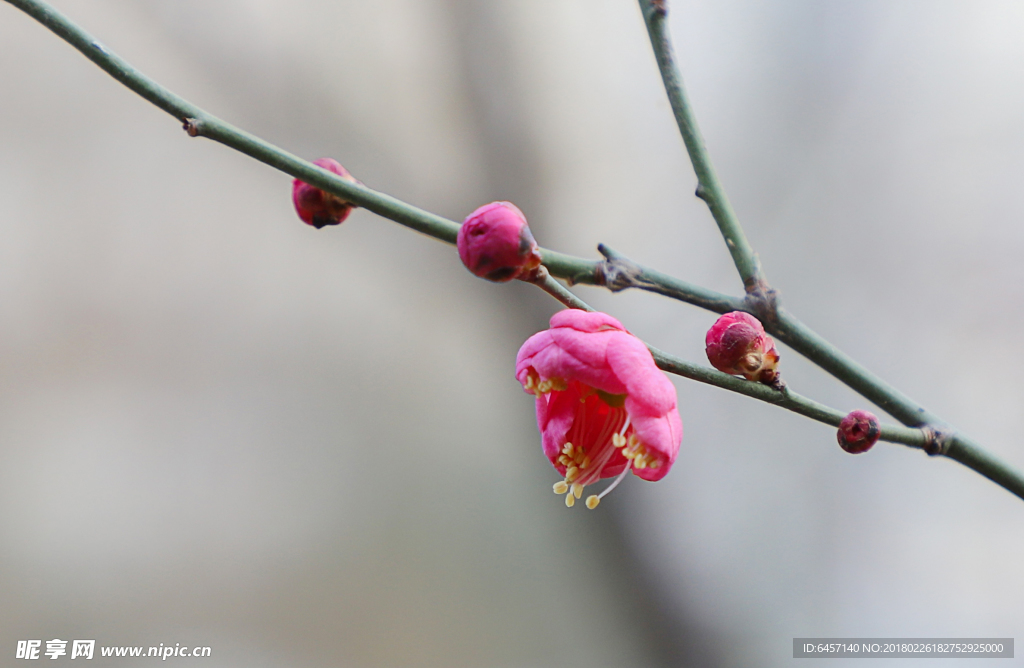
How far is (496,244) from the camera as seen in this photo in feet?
0.82

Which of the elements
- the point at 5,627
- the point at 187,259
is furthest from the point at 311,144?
the point at 5,627

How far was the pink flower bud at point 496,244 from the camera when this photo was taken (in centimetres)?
25

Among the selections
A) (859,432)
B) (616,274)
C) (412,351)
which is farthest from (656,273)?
(412,351)

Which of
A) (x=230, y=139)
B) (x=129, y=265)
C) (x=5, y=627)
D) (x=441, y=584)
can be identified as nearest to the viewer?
(x=230, y=139)

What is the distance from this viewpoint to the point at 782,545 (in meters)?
1.41

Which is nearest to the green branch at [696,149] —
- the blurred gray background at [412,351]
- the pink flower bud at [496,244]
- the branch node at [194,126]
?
the pink flower bud at [496,244]

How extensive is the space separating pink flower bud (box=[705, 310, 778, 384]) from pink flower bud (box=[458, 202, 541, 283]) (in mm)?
114

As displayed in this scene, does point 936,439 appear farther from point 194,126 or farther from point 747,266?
point 194,126

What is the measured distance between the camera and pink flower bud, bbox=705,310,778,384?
297mm

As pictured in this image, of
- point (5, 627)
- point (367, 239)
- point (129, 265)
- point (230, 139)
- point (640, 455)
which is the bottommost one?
point (5, 627)

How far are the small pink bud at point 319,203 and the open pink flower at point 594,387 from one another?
15 centimetres

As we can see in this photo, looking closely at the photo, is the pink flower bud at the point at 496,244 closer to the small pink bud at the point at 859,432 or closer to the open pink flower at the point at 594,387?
the open pink flower at the point at 594,387

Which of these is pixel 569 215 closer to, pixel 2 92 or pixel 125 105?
pixel 125 105

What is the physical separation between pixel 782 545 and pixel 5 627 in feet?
5.81
